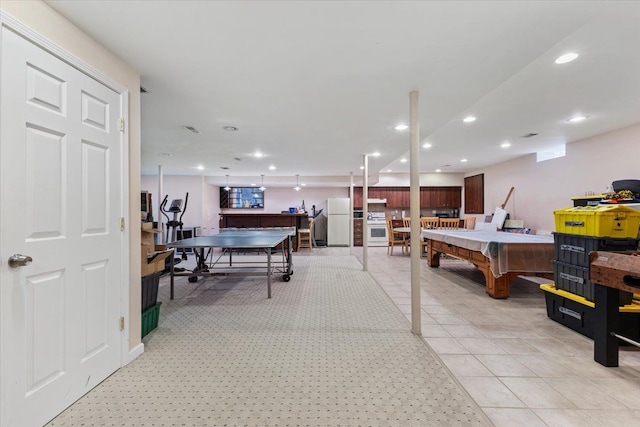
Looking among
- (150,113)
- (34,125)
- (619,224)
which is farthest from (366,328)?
(150,113)

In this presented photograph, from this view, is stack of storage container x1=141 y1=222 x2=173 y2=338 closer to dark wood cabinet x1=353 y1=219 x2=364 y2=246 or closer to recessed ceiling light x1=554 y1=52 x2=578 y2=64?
recessed ceiling light x1=554 y1=52 x2=578 y2=64

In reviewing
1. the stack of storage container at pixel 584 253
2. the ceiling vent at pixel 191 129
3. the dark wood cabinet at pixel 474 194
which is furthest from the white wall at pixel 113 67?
the dark wood cabinet at pixel 474 194

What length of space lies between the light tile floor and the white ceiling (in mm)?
2497

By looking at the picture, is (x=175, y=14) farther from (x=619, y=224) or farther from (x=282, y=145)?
(x=619, y=224)

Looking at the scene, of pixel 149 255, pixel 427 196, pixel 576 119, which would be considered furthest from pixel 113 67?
pixel 427 196

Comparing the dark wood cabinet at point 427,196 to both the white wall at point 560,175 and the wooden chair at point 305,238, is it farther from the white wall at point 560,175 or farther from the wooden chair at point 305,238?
the wooden chair at point 305,238

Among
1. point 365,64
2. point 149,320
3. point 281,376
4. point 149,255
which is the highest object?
point 365,64

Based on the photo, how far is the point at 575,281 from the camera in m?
2.66

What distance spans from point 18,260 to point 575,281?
14.8 ft

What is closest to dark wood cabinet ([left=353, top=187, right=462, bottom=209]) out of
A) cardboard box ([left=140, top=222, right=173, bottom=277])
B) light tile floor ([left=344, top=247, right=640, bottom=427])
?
light tile floor ([left=344, top=247, right=640, bottom=427])

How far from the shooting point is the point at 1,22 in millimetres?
1309

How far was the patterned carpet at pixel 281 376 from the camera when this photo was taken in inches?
60.9

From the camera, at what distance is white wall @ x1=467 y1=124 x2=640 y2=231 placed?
14.0 ft

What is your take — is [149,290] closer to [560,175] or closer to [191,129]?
[191,129]
